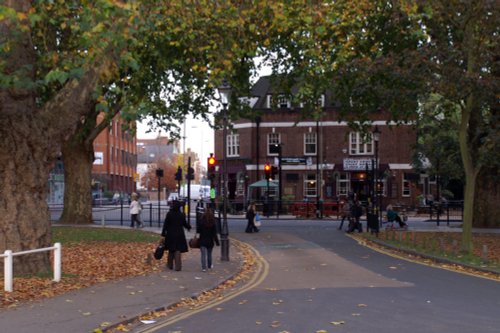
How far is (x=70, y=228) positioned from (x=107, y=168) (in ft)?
181

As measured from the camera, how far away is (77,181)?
31.7 meters

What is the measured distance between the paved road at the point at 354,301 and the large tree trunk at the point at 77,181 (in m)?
15.1

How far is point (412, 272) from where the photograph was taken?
16.3 metres

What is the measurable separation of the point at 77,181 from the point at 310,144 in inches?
1173

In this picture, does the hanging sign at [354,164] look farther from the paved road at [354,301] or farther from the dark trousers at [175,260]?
the dark trousers at [175,260]

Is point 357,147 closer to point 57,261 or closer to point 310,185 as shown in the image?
point 310,185

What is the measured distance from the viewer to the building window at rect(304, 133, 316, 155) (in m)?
58.2

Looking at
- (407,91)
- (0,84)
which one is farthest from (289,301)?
(407,91)

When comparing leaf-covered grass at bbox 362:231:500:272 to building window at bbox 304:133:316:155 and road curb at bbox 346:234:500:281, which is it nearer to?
road curb at bbox 346:234:500:281

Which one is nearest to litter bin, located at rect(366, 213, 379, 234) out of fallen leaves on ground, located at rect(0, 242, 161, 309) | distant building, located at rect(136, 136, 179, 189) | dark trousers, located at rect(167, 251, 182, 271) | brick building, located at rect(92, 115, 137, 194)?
fallen leaves on ground, located at rect(0, 242, 161, 309)

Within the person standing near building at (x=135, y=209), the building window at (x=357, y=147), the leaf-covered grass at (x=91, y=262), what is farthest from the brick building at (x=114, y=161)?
the leaf-covered grass at (x=91, y=262)

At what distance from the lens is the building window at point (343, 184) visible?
2272 inches

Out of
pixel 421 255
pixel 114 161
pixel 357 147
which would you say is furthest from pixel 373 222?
pixel 114 161

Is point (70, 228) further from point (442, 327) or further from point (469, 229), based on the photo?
point (442, 327)
